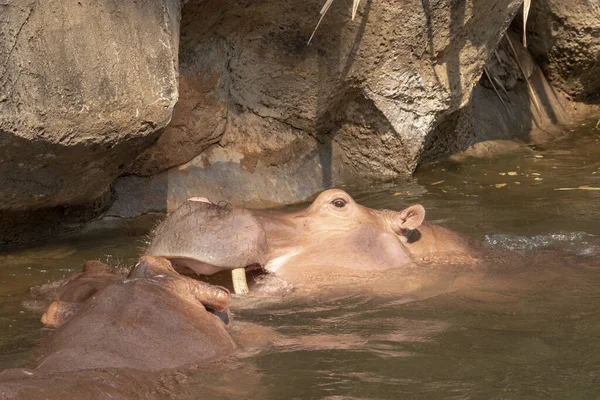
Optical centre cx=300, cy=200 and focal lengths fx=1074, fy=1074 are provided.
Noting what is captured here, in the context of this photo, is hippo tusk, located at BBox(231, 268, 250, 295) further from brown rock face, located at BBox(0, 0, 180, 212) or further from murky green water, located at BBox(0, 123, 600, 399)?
brown rock face, located at BBox(0, 0, 180, 212)

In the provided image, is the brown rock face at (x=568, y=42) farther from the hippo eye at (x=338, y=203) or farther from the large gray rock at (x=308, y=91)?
the hippo eye at (x=338, y=203)

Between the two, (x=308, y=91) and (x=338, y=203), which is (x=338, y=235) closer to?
(x=338, y=203)

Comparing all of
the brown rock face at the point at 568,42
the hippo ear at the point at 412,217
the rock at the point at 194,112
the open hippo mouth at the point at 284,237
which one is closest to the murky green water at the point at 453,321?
the open hippo mouth at the point at 284,237

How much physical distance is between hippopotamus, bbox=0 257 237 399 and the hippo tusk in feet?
2.04

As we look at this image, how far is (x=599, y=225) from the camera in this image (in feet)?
→ 21.0

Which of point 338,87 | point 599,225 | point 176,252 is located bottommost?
point 599,225

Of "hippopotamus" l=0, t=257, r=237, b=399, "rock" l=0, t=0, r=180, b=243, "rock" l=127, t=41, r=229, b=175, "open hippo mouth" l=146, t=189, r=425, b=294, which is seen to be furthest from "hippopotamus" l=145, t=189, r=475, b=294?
"rock" l=127, t=41, r=229, b=175

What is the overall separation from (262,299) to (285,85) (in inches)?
115

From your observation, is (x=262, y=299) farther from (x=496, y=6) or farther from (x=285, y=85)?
(x=496, y=6)

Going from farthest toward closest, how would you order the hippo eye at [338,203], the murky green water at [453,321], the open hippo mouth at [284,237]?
the hippo eye at [338,203] < the open hippo mouth at [284,237] < the murky green water at [453,321]

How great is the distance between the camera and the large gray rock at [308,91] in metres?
7.08

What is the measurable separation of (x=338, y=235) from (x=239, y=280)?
74 cm

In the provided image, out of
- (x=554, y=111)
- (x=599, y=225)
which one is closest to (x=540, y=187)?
(x=599, y=225)

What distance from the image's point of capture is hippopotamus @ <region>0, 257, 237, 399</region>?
3070 millimetres
